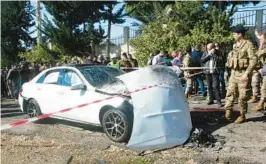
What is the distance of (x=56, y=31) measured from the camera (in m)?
29.9

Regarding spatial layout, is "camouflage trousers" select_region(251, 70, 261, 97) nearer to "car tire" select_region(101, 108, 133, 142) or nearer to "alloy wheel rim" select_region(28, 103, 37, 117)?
"car tire" select_region(101, 108, 133, 142)

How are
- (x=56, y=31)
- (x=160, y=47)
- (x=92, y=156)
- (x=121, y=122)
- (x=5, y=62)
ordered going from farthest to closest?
(x=5, y=62), (x=56, y=31), (x=160, y=47), (x=121, y=122), (x=92, y=156)

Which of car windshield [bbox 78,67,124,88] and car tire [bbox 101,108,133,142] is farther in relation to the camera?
car windshield [bbox 78,67,124,88]

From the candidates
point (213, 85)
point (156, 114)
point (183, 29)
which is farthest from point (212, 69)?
point (183, 29)

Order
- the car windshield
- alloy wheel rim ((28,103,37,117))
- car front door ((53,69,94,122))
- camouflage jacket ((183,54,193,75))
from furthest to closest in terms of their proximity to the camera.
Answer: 1. camouflage jacket ((183,54,193,75))
2. alloy wheel rim ((28,103,37,117))
3. the car windshield
4. car front door ((53,69,94,122))

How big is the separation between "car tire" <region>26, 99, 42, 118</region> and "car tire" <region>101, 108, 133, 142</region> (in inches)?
88.9

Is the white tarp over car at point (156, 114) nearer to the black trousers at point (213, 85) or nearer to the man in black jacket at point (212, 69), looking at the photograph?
the black trousers at point (213, 85)

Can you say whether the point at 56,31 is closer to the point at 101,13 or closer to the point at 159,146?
the point at 101,13

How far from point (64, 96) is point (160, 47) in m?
9.67

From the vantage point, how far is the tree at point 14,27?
33000 millimetres

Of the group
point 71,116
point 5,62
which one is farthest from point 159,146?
point 5,62

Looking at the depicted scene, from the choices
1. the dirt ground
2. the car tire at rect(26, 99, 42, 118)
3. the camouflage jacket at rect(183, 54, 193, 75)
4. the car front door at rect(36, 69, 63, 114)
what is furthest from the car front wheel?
the camouflage jacket at rect(183, 54, 193, 75)

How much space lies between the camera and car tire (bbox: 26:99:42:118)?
871 cm

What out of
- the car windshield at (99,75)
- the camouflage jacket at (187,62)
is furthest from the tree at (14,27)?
the car windshield at (99,75)
